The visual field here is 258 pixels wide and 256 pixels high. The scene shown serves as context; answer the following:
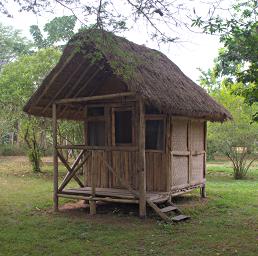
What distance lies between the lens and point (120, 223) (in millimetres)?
9500

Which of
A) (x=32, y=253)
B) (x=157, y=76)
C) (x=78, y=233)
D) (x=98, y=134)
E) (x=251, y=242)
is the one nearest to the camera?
(x=32, y=253)

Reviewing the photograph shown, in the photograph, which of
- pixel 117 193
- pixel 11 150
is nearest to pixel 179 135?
pixel 117 193

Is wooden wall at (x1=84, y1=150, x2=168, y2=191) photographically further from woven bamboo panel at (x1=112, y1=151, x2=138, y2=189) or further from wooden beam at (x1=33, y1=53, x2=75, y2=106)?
wooden beam at (x1=33, y1=53, x2=75, y2=106)

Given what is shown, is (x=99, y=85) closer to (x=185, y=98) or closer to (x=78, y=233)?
(x=185, y=98)

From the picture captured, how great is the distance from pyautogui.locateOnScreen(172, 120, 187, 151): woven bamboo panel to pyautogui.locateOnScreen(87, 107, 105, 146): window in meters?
2.04

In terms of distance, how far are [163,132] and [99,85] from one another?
2.43 meters

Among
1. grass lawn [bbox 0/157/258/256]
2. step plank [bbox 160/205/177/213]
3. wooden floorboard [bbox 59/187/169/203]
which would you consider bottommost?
grass lawn [bbox 0/157/258/256]

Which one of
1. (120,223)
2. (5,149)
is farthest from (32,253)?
(5,149)

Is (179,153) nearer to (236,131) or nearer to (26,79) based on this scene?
(236,131)

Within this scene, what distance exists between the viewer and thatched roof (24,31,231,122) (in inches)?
368

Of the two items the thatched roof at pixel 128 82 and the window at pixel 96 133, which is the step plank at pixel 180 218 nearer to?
the thatched roof at pixel 128 82

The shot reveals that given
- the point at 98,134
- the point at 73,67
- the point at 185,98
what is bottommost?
the point at 98,134

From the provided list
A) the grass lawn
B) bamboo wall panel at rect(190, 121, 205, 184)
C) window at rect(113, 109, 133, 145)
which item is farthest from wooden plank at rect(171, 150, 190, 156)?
the grass lawn

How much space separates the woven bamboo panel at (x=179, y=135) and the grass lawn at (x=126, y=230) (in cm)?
165
